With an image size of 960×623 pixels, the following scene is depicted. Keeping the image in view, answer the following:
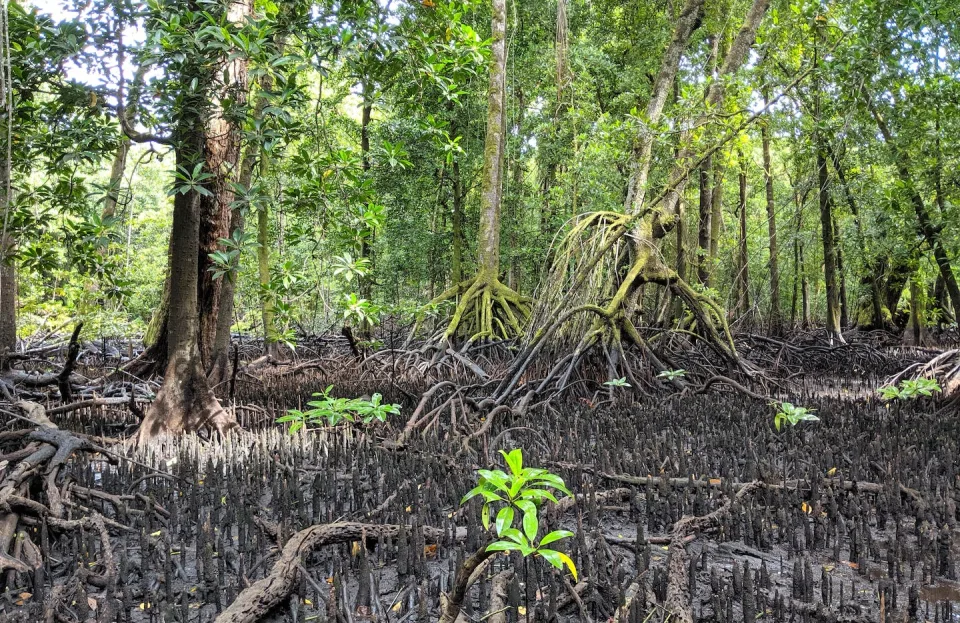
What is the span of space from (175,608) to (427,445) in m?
2.22

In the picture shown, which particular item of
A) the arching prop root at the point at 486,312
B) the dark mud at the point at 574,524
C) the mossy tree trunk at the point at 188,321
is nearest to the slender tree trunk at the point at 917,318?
the arching prop root at the point at 486,312

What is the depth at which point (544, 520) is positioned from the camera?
2.37 metres

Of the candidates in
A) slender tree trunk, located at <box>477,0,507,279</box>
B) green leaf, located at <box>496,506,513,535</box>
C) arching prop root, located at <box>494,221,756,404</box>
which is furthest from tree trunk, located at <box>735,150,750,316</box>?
green leaf, located at <box>496,506,513,535</box>

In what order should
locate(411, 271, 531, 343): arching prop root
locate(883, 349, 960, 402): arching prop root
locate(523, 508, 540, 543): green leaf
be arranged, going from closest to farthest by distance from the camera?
locate(523, 508, 540, 543): green leaf → locate(883, 349, 960, 402): arching prop root → locate(411, 271, 531, 343): arching prop root

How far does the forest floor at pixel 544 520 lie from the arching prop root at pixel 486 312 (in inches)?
119

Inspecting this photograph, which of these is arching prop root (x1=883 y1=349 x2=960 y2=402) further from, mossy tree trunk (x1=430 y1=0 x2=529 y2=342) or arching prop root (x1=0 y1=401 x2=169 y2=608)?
arching prop root (x1=0 y1=401 x2=169 y2=608)

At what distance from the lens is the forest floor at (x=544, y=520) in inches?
70.6

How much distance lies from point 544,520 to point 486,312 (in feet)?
17.6

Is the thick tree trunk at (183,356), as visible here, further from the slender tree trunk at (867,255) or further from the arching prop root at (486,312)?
the slender tree trunk at (867,255)

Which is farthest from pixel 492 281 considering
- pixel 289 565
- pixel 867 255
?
pixel 867 255

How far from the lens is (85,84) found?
3.21 m

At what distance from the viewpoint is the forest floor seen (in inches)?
70.6

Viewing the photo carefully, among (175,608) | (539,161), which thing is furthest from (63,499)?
(539,161)

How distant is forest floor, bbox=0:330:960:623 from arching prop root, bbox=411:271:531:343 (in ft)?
9.90
